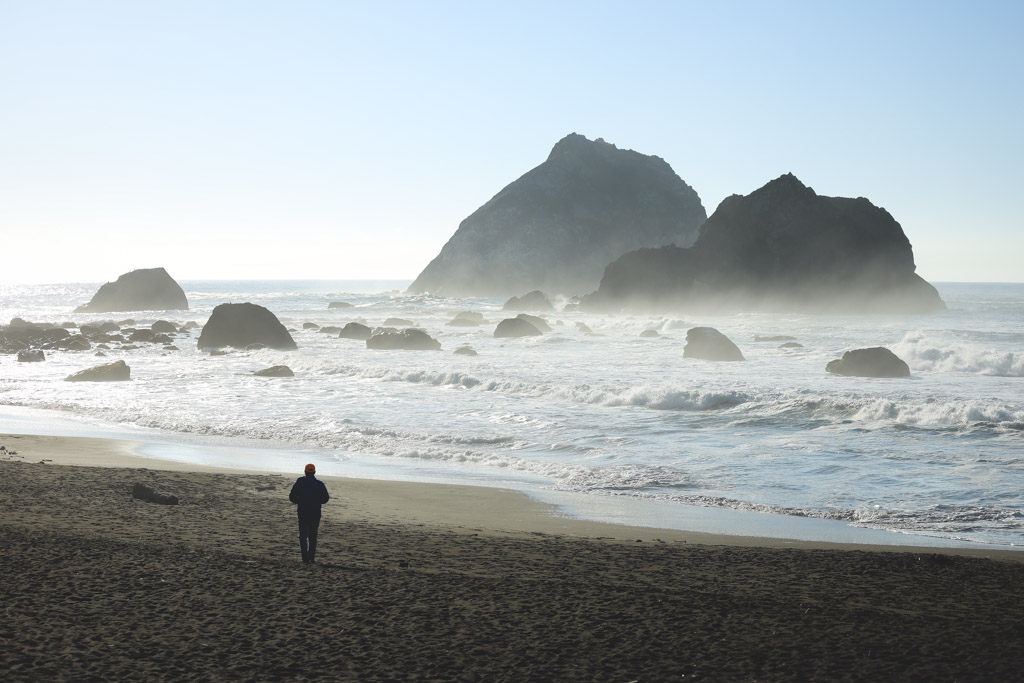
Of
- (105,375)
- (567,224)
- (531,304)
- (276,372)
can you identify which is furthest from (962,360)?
(567,224)

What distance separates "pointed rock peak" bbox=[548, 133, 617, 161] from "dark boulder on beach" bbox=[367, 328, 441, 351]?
445 feet

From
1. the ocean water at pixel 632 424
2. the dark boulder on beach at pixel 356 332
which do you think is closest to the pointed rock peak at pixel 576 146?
the dark boulder on beach at pixel 356 332

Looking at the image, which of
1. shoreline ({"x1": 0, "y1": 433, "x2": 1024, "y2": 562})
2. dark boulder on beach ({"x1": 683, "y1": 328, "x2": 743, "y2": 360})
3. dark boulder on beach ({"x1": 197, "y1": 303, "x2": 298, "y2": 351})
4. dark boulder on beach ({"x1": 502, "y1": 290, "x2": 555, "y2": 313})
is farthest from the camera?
dark boulder on beach ({"x1": 502, "y1": 290, "x2": 555, "y2": 313})

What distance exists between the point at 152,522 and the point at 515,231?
156438 millimetres

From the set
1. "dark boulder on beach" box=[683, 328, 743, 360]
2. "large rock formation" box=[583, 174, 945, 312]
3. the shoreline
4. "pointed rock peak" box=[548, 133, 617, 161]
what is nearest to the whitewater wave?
"dark boulder on beach" box=[683, 328, 743, 360]

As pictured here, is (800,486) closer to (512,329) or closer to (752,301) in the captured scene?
(512,329)

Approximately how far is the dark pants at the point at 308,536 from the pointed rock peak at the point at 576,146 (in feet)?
561

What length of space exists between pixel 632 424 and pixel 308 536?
1252 centimetres

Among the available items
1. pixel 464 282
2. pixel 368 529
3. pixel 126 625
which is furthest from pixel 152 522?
pixel 464 282

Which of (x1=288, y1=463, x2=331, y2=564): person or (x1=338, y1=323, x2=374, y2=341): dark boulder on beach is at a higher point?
(x1=338, y1=323, x2=374, y2=341): dark boulder on beach

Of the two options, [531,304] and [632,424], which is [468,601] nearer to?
[632,424]

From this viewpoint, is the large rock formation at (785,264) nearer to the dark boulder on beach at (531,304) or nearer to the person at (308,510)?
the dark boulder on beach at (531,304)

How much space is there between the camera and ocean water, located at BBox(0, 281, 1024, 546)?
14070 millimetres

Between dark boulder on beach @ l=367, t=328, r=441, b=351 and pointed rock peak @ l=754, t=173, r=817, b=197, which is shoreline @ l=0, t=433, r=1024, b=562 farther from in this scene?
pointed rock peak @ l=754, t=173, r=817, b=197
